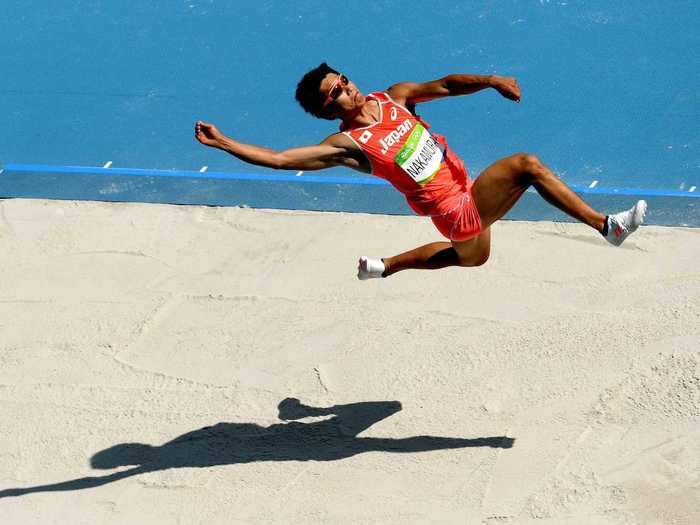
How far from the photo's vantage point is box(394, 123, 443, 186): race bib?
17.2 ft

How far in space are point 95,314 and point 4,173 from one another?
203 cm

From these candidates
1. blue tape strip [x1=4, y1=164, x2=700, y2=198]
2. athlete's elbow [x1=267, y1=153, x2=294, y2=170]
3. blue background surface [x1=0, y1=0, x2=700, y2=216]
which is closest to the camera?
athlete's elbow [x1=267, y1=153, x2=294, y2=170]

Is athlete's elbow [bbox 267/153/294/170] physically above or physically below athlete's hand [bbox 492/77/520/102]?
below

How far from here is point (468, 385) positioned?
19.6 feet

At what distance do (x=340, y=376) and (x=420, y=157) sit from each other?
4.86ft

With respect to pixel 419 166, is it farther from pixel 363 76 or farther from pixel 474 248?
pixel 363 76

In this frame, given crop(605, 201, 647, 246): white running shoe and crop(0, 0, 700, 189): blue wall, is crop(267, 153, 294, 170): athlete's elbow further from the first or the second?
crop(0, 0, 700, 189): blue wall

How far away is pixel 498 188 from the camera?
5.21 metres

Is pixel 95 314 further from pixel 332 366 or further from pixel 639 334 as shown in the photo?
pixel 639 334

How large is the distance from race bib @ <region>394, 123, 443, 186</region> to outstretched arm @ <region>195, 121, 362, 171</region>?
0.22 metres

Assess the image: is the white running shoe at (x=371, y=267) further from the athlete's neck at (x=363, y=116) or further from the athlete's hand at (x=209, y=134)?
the athlete's hand at (x=209, y=134)

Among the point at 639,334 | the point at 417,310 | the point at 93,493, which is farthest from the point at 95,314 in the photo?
the point at 639,334

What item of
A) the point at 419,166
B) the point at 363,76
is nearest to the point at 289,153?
the point at 419,166

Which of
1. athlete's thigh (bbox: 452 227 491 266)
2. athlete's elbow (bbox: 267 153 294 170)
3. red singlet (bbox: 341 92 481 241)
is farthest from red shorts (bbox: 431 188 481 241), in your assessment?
athlete's elbow (bbox: 267 153 294 170)
